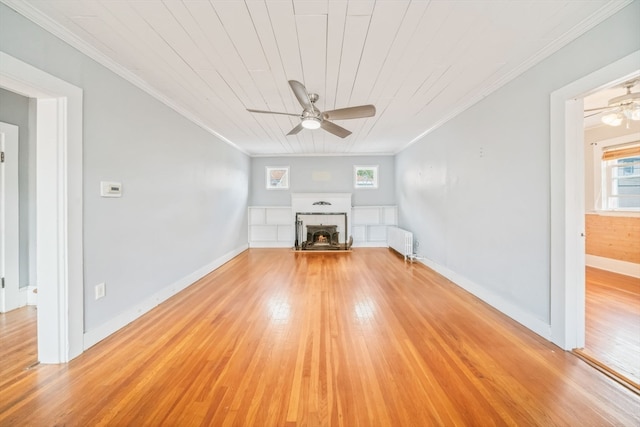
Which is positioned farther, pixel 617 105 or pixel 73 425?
pixel 617 105

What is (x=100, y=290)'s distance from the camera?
2.08 meters

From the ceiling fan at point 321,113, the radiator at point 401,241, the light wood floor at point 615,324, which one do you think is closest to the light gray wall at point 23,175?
the ceiling fan at point 321,113

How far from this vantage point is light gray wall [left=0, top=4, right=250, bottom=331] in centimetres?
183

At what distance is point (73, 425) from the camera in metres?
1.27

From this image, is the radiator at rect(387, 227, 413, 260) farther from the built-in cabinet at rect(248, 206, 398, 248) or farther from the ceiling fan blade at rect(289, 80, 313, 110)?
the ceiling fan blade at rect(289, 80, 313, 110)

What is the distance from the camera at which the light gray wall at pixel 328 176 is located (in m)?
6.54

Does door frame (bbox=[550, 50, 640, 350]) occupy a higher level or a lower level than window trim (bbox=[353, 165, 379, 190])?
lower

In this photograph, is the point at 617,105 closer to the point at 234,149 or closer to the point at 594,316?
the point at 594,316

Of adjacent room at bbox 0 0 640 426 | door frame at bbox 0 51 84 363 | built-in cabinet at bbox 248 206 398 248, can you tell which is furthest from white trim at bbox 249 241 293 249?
door frame at bbox 0 51 84 363

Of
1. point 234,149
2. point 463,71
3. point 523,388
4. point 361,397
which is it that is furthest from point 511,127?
point 234,149

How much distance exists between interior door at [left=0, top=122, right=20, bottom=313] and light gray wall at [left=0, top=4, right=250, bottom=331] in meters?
1.32

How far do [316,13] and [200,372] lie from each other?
8.12 feet

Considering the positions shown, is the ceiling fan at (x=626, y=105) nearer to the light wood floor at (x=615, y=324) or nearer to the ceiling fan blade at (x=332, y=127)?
the light wood floor at (x=615, y=324)

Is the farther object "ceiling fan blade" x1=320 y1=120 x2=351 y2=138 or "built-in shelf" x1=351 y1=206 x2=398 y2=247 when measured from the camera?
"built-in shelf" x1=351 y1=206 x2=398 y2=247
